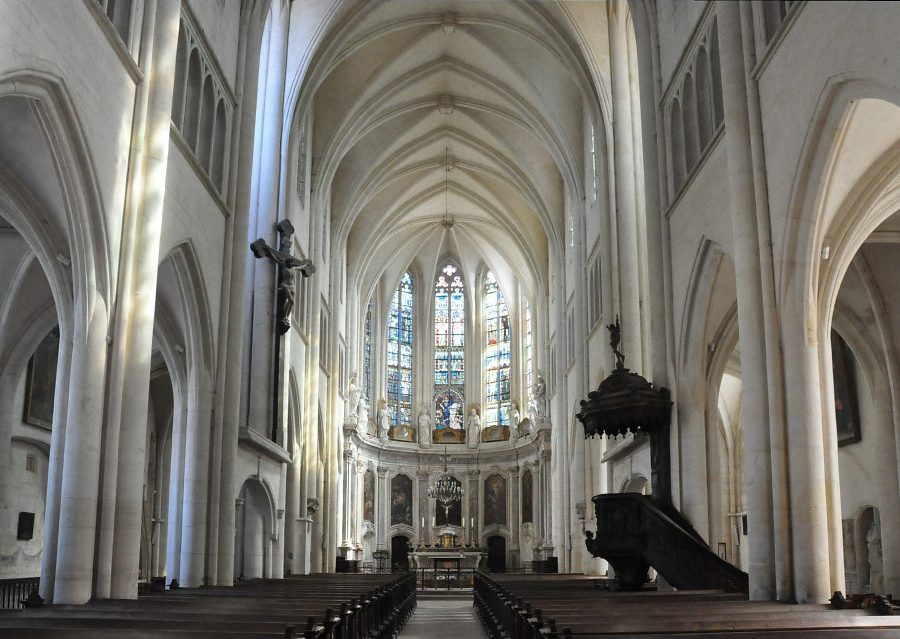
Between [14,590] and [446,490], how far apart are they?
25.9 m

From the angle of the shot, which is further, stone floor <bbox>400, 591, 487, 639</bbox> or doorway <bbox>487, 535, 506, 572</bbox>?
doorway <bbox>487, 535, 506, 572</bbox>

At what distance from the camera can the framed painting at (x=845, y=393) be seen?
61.7 ft

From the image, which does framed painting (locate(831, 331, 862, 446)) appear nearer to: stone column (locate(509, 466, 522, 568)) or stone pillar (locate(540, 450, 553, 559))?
stone pillar (locate(540, 450, 553, 559))

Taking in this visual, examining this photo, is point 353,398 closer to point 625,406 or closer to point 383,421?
Result: point 383,421

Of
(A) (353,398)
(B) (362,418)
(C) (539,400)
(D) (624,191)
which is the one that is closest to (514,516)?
(C) (539,400)

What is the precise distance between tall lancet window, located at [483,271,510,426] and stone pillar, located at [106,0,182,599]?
1257 inches

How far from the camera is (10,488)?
18.8 metres

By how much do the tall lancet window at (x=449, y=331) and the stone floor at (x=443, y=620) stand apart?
56.1 feet

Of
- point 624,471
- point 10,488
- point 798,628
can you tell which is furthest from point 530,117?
point 798,628

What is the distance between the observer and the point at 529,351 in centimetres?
4309

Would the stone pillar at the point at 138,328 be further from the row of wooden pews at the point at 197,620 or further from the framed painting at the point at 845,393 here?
the framed painting at the point at 845,393

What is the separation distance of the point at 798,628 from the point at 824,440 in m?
4.85

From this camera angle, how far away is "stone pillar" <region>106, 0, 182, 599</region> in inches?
464

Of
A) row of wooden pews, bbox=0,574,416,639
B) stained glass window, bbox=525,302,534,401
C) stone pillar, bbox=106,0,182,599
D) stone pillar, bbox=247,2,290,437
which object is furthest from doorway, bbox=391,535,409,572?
row of wooden pews, bbox=0,574,416,639
